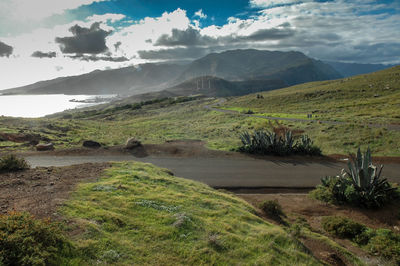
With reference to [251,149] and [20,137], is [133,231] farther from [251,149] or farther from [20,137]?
[20,137]

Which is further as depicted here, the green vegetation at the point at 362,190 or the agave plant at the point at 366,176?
the agave plant at the point at 366,176

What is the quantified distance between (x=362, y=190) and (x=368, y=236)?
10.1 feet

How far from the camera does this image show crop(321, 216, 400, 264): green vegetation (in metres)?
7.04

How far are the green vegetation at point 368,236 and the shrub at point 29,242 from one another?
8465mm

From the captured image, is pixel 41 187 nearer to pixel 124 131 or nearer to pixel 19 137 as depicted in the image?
pixel 19 137

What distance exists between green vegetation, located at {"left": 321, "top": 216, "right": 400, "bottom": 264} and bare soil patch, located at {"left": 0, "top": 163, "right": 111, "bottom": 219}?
29.7 ft

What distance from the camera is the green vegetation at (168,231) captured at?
525 centimetres

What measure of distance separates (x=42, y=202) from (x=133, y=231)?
3.05 m

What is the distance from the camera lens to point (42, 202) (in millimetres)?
6879

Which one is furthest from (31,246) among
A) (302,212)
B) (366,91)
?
(366,91)

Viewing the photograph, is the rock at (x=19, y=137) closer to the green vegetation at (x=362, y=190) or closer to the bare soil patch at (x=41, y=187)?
the bare soil patch at (x=41, y=187)

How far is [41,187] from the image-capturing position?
856 centimetres

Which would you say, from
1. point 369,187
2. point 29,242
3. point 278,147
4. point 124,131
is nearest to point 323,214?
point 369,187

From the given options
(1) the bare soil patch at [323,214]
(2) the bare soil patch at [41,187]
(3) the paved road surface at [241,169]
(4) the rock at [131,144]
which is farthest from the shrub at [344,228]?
(4) the rock at [131,144]
